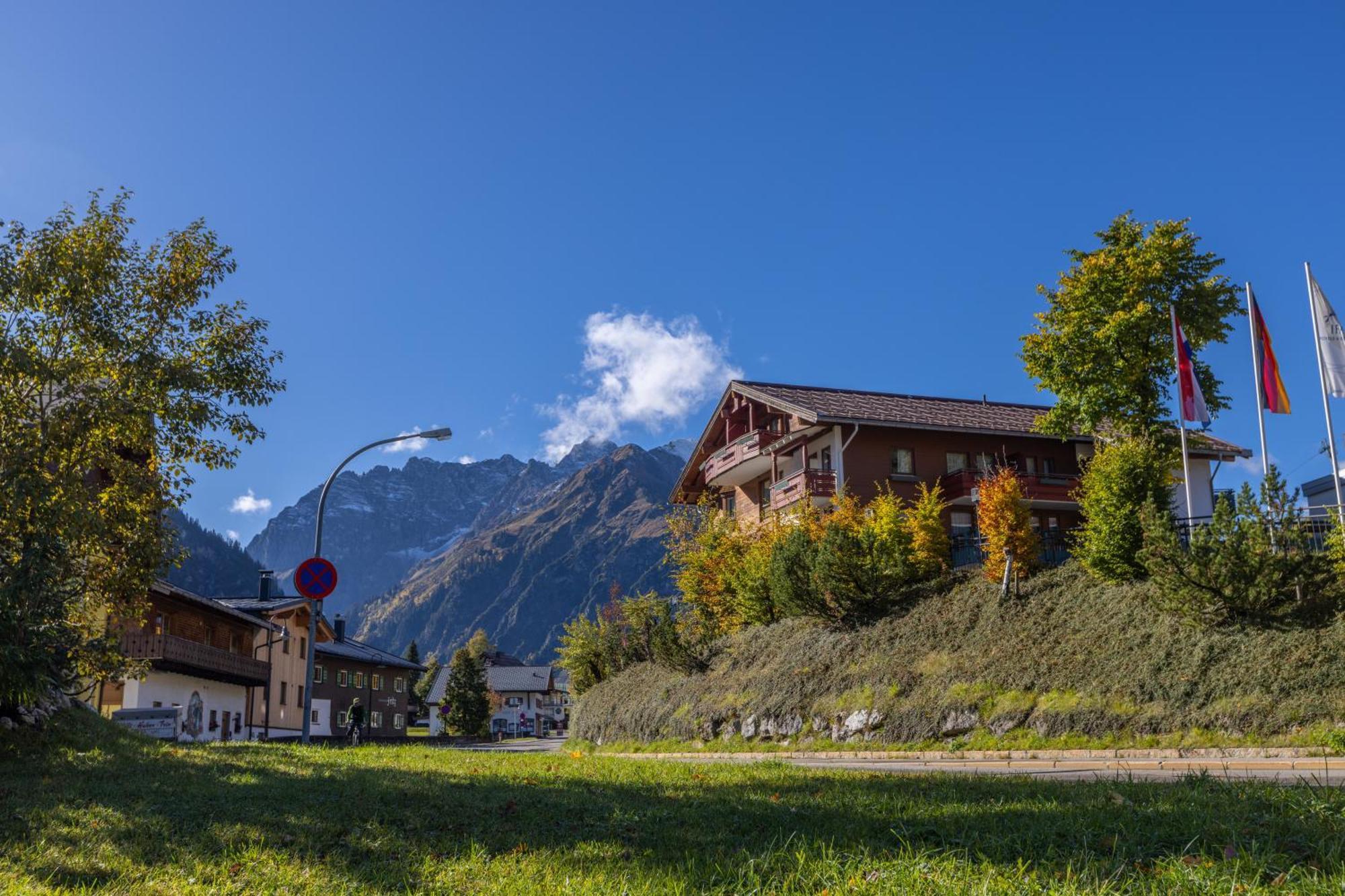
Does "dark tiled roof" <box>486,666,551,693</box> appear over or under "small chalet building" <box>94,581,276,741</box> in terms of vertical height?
under

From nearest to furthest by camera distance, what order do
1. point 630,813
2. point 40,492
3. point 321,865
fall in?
point 321,865, point 630,813, point 40,492

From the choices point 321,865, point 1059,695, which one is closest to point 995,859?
point 321,865

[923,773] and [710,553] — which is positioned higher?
[710,553]

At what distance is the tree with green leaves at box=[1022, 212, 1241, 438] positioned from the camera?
1217 inches

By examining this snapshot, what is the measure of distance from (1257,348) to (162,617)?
42416mm

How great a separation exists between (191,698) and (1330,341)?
48957mm

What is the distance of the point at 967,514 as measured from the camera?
4203 centimetres

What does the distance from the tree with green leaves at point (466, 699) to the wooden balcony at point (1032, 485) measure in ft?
216

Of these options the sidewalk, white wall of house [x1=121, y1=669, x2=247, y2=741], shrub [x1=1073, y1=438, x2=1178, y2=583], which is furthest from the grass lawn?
white wall of house [x1=121, y1=669, x2=247, y2=741]

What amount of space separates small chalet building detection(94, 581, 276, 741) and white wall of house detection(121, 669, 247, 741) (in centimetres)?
4

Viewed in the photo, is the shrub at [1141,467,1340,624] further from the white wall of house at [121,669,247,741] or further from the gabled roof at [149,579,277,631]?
the white wall of house at [121,669,247,741]

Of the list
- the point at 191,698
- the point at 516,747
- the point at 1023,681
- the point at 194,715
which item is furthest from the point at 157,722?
the point at 516,747

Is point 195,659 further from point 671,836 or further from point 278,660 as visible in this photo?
point 671,836

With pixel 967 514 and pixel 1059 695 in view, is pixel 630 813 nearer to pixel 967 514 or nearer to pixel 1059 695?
pixel 1059 695
